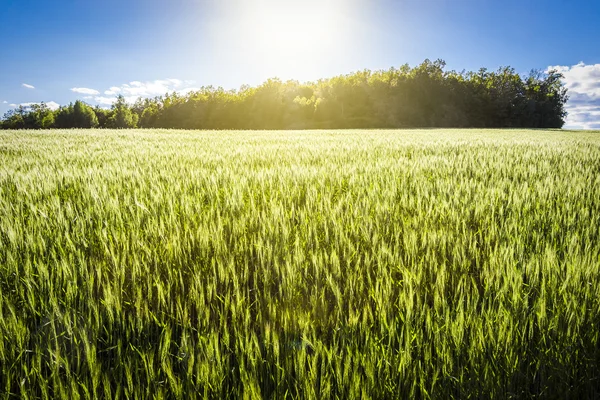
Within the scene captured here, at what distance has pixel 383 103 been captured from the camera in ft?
204

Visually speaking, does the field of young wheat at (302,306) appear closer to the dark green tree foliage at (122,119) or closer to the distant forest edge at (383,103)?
the distant forest edge at (383,103)

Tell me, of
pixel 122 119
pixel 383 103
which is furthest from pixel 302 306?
pixel 122 119

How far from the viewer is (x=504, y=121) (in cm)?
6994

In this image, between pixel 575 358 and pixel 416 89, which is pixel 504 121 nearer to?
pixel 416 89

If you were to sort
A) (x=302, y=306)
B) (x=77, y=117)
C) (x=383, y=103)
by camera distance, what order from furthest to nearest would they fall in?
(x=77, y=117)
(x=383, y=103)
(x=302, y=306)

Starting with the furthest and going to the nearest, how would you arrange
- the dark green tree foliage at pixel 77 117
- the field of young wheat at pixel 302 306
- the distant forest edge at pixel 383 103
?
the dark green tree foliage at pixel 77 117
the distant forest edge at pixel 383 103
the field of young wheat at pixel 302 306

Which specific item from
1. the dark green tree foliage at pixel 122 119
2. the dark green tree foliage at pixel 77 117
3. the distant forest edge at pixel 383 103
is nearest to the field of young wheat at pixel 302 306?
the distant forest edge at pixel 383 103

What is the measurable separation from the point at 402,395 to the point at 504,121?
84.4m

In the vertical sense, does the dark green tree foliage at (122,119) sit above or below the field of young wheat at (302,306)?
above

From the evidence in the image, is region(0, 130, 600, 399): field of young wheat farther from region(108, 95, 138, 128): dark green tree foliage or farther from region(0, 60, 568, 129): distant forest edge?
region(108, 95, 138, 128): dark green tree foliage

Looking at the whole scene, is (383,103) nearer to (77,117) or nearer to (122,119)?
(122,119)

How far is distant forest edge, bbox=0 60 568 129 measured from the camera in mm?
62531

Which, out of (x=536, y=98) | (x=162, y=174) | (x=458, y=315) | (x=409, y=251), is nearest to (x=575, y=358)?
(x=458, y=315)

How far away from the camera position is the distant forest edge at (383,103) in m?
62.5
